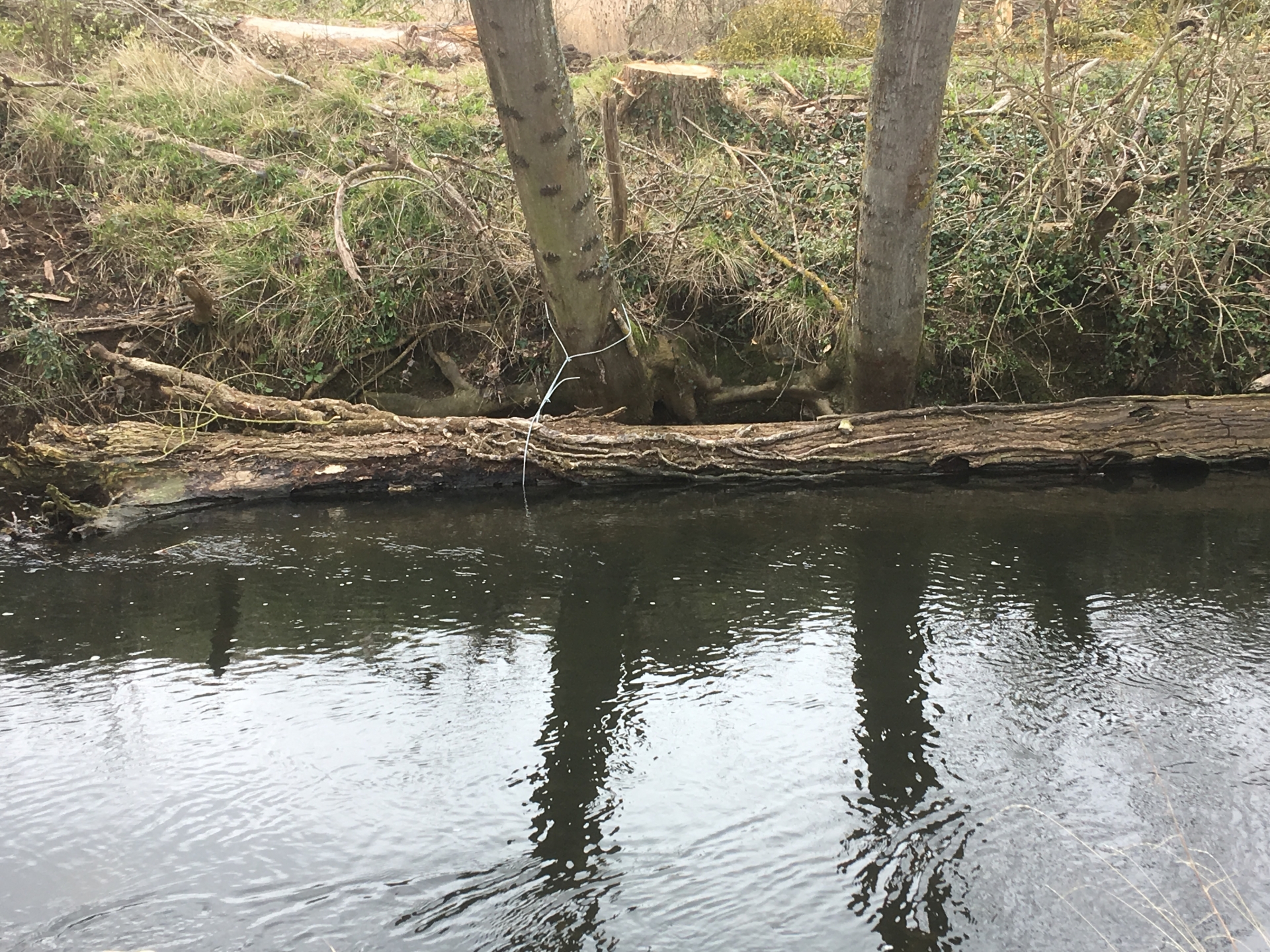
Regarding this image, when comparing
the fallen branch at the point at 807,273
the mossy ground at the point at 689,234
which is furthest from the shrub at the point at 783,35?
the fallen branch at the point at 807,273

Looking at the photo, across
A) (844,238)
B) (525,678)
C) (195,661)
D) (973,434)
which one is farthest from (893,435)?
(195,661)

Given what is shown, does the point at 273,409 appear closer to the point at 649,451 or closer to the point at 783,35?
the point at 649,451

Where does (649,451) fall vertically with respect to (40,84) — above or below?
below

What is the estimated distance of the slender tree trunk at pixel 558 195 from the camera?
491cm

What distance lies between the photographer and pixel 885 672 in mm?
3617

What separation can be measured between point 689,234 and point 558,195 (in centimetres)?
172

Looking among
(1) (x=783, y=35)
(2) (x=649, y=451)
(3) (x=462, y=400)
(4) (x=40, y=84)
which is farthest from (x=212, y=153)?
(1) (x=783, y=35)

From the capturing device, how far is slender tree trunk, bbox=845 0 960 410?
4.77 m

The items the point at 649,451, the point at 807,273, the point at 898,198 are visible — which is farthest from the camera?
the point at 807,273

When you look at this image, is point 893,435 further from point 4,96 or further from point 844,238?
point 4,96

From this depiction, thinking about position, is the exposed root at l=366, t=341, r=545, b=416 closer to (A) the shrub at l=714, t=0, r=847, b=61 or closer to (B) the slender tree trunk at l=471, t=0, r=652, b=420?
(B) the slender tree trunk at l=471, t=0, r=652, b=420

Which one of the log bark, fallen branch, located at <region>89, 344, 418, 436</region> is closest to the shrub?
the log bark

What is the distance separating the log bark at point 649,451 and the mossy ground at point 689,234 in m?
0.65

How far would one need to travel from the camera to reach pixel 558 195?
17.9 feet
